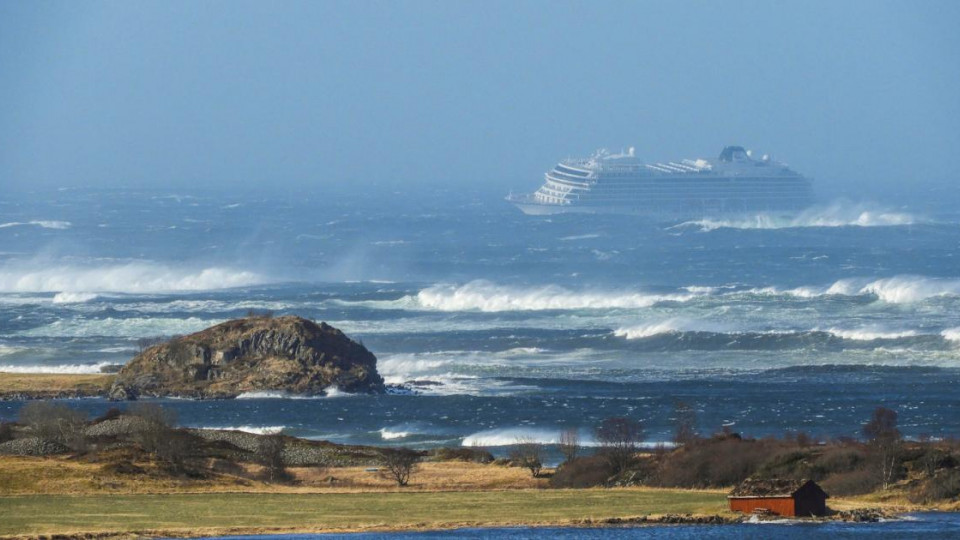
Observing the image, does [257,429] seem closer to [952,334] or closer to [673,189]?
[952,334]

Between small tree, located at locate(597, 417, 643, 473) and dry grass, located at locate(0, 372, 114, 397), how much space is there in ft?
67.3

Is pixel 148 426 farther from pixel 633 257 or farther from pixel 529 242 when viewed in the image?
pixel 529 242

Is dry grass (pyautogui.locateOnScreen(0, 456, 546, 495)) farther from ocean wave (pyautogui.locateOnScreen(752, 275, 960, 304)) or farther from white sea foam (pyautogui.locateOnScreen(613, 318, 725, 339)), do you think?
ocean wave (pyautogui.locateOnScreen(752, 275, 960, 304))

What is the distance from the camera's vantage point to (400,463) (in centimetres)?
4956

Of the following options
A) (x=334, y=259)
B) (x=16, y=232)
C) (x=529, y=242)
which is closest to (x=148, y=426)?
(x=334, y=259)

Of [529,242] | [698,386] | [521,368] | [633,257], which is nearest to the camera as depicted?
[698,386]

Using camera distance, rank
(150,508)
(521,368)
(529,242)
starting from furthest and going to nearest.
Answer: (529,242), (521,368), (150,508)

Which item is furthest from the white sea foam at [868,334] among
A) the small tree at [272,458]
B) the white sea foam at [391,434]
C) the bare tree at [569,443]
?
the small tree at [272,458]

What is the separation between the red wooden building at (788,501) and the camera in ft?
135

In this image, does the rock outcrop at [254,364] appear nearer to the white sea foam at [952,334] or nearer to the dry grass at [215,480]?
the dry grass at [215,480]

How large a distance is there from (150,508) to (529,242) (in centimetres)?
10495

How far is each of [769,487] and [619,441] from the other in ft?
24.3

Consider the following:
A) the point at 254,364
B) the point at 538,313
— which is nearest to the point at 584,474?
the point at 254,364

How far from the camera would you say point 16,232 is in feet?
529
